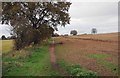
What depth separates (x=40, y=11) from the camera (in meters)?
51.3

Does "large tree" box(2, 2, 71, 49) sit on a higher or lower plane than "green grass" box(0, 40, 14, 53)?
higher

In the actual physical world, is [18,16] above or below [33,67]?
above

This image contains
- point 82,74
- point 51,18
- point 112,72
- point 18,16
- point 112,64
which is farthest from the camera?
point 51,18

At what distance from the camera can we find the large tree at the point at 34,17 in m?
47.4

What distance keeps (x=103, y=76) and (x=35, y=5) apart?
34208 millimetres

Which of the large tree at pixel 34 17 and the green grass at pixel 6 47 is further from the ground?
the large tree at pixel 34 17

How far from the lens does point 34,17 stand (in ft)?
167

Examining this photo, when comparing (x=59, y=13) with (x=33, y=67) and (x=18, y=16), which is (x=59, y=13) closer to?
(x=18, y=16)

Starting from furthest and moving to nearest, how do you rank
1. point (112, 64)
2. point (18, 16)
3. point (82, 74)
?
1. point (18, 16)
2. point (112, 64)
3. point (82, 74)

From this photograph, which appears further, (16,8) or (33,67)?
(16,8)

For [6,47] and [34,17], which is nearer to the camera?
[34,17]

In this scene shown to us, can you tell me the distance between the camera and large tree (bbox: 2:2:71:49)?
1866 inches

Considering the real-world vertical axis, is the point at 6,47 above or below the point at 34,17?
below

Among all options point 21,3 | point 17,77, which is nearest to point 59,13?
point 21,3
